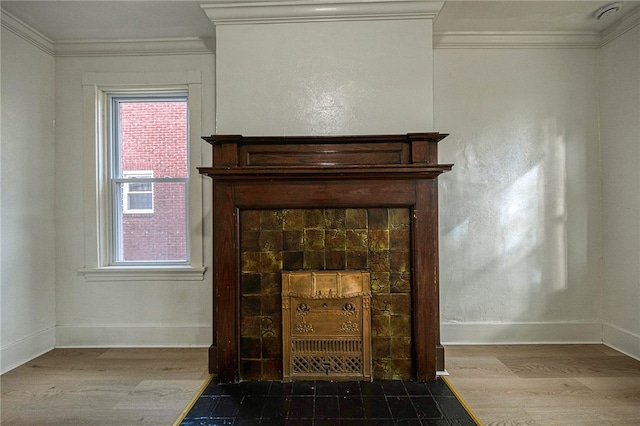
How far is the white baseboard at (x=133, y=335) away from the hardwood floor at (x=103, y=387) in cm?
9

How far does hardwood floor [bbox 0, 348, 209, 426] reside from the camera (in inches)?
77.2

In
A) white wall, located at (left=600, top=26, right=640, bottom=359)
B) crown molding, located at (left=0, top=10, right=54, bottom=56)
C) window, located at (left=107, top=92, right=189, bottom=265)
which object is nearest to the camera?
crown molding, located at (left=0, top=10, right=54, bottom=56)

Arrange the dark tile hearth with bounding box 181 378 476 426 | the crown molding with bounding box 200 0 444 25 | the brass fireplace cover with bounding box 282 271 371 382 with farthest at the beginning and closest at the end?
the crown molding with bounding box 200 0 444 25, the brass fireplace cover with bounding box 282 271 371 382, the dark tile hearth with bounding box 181 378 476 426

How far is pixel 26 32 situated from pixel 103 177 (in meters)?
1.20

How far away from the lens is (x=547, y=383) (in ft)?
7.47

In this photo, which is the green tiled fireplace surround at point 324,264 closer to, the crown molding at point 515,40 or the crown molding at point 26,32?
the crown molding at point 515,40

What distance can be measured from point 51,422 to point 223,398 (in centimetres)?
88

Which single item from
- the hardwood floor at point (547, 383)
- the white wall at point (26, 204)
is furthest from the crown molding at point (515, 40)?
the white wall at point (26, 204)

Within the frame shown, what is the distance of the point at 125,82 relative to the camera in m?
3.03

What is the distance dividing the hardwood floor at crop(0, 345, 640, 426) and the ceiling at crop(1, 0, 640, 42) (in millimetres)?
2556

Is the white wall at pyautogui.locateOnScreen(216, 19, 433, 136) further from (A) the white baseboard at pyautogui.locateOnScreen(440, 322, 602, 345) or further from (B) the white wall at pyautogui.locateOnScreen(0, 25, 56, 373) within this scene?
(A) the white baseboard at pyautogui.locateOnScreen(440, 322, 602, 345)

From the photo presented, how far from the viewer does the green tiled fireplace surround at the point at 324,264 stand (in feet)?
7.68

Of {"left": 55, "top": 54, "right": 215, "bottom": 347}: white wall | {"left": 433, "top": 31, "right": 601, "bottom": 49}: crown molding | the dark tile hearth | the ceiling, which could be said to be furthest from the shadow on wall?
{"left": 55, "top": 54, "right": 215, "bottom": 347}: white wall

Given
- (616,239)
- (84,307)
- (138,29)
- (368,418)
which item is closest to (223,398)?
(368,418)
